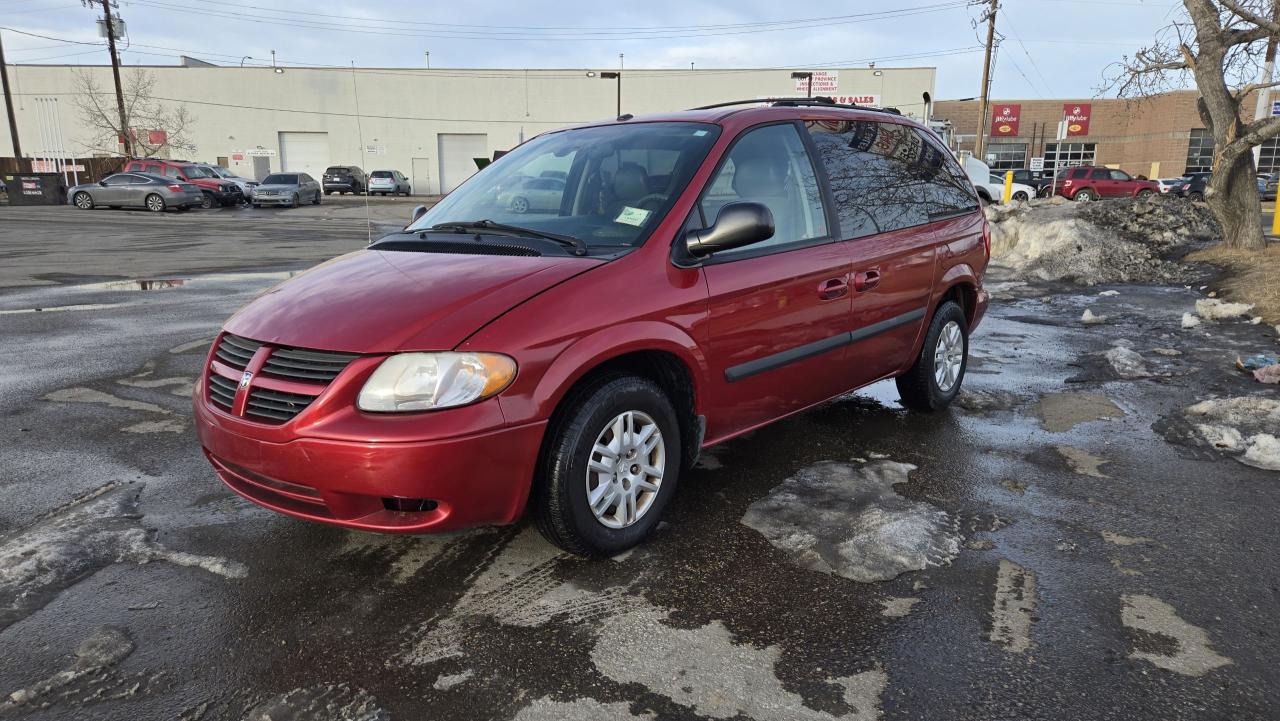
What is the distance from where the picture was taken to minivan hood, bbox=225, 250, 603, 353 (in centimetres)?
279

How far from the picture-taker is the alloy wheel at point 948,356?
5127mm

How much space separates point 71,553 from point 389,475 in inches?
60.0

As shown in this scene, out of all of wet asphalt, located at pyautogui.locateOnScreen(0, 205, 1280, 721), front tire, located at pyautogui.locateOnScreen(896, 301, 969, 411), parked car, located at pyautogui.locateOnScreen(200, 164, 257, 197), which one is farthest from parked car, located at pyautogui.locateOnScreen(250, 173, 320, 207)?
front tire, located at pyautogui.locateOnScreen(896, 301, 969, 411)

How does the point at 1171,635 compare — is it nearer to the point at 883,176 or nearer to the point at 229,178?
the point at 883,176

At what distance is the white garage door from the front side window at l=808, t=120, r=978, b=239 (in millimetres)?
50638

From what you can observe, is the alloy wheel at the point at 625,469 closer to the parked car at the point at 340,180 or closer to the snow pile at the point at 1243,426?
the snow pile at the point at 1243,426

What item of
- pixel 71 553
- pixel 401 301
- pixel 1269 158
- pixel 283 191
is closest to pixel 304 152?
pixel 283 191

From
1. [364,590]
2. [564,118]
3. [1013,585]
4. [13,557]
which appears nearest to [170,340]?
[13,557]

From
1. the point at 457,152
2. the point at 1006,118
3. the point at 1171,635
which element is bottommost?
the point at 1171,635

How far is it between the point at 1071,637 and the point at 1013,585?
0.35m

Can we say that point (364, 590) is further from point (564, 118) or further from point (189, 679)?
point (564, 118)

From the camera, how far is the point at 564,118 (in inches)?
2114

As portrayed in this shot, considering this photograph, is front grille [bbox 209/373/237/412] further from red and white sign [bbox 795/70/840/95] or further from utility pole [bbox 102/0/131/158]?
red and white sign [bbox 795/70/840/95]

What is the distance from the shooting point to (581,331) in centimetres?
295
